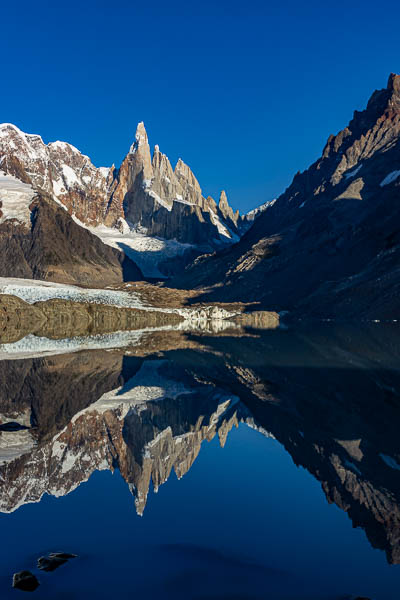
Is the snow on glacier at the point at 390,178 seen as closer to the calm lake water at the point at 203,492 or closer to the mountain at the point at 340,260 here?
the mountain at the point at 340,260

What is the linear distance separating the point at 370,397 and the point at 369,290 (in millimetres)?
89748

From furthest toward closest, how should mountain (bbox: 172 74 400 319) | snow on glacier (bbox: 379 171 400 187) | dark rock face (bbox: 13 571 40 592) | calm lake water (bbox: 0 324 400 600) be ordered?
snow on glacier (bbox: 379 171 400 187) → mountain (bbox: 172 74 400 319) → calm lake water (bbox: 0 324 400 600) → dark rock face (bbox: 13 571 40 592)

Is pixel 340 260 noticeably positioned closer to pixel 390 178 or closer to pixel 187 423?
pixel 390 178

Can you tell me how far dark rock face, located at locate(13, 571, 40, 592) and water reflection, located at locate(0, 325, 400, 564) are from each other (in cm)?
225

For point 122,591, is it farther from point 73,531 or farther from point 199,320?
point 199,320

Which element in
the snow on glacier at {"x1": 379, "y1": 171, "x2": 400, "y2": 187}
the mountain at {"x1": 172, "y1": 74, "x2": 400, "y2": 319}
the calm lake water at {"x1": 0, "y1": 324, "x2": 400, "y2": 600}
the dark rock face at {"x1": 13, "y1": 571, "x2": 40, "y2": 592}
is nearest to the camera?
the dark rock face at {"x1": 13, "y1": 571, "x2": 40, "y2": 592}

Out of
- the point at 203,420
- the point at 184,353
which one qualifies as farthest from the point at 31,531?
the point at 184,353

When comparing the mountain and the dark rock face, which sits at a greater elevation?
the mountain

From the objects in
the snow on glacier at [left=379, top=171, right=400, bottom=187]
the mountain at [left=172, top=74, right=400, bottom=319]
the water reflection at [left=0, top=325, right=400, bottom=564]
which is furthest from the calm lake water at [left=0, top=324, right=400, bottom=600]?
the snow on glacier at [left=379, top=171, right=400, bottom=187]

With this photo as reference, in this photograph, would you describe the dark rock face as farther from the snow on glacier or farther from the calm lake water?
the snow on glacier

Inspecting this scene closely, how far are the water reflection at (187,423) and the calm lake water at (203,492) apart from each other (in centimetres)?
5

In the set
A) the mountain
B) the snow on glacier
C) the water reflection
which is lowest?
the water reflection

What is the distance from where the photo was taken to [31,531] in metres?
7.47

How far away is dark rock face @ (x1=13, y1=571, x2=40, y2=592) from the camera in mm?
5969
